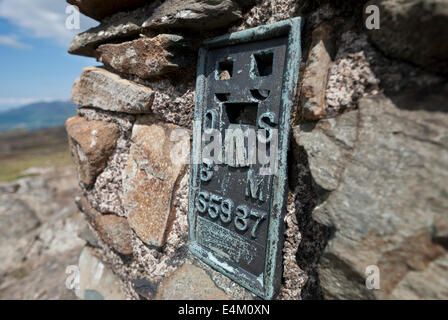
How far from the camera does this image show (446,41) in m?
0.57

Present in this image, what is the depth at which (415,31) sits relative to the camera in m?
0.60

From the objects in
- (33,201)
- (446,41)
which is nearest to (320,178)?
(446,41)

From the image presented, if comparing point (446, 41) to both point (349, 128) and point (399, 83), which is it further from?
point (349, 128)

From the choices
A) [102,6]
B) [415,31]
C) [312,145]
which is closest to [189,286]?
[312,145]

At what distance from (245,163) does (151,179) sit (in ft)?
1.72

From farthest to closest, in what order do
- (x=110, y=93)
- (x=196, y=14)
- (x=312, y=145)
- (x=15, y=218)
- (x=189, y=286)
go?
(x=15, y=218) → (x=110, y=93) → (x=189, y=286) → (x=196, y=14) → (x=312, y=145)

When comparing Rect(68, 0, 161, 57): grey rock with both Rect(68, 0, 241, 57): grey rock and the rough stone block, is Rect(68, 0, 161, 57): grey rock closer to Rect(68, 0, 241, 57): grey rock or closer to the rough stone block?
Rect(68, 0, 241, 57): grey rock

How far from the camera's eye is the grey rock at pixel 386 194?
23.2 inches

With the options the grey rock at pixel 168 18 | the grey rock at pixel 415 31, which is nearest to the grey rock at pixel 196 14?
the grey rock at pixel 168 18

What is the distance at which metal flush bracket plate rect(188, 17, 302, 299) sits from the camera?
89 cm

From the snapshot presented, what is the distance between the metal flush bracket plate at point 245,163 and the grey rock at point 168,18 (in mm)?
77

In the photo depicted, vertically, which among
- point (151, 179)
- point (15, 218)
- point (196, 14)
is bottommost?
point (15, 218)

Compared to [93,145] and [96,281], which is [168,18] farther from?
[96,281]

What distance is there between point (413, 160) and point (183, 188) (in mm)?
914
